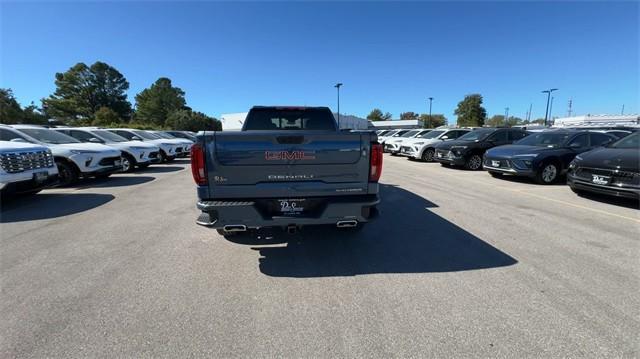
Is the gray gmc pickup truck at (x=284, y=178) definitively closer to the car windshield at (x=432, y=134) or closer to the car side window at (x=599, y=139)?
the car side window at (x=599, y=139)

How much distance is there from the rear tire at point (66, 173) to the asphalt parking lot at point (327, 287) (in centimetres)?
311

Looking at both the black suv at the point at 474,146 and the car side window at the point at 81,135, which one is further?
the black suv at the point at 474,146

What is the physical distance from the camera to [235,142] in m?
3.12

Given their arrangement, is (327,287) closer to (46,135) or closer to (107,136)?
(46,135)

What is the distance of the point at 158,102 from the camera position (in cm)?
7394

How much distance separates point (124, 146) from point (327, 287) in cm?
1157

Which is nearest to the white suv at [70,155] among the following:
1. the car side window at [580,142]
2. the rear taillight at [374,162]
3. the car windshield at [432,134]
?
the rear taillight at [374,162]

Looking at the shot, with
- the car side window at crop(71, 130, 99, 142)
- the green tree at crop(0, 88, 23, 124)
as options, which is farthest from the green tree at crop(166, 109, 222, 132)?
the car side window at crop(71, 130, 99, 142)

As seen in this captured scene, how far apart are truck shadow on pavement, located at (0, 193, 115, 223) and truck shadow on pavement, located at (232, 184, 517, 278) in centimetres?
439

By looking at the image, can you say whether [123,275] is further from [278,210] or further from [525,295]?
[525,295]

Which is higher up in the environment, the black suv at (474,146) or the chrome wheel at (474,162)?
the black suv at (474,146)

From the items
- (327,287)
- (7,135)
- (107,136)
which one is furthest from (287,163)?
(107,136)

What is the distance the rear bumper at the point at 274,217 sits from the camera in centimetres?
311

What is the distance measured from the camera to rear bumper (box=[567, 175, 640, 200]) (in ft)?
18.6
